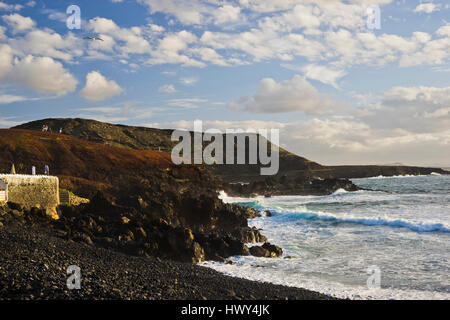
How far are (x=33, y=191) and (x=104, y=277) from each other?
470 inches

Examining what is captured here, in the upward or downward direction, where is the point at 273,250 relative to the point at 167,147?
downward

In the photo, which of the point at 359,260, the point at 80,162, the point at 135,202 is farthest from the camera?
the point at 80,162

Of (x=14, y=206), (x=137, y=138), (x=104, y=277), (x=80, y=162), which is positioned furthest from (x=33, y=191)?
A: (x=137, y=138)

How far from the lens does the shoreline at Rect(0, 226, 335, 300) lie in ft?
25.9

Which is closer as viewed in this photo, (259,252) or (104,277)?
(104,277)

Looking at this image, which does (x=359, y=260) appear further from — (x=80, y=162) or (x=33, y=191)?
(x=80, y=162)

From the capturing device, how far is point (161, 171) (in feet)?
118

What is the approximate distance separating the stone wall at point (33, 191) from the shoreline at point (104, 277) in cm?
512

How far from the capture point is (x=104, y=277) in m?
9.39

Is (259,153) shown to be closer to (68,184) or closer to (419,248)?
(68,184)

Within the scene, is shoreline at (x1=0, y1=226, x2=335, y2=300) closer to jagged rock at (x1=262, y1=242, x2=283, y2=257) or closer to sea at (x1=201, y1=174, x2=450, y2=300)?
sea at (x1=201, y1=174, x2=450, y2=300)

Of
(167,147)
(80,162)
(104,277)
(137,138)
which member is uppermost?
(137,138)

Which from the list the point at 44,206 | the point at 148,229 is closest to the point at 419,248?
the point at 148,229

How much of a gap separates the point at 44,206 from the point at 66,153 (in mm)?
16295
